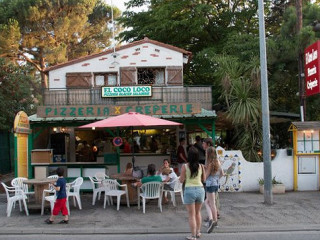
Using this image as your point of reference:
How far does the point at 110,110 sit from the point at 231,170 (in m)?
4.64

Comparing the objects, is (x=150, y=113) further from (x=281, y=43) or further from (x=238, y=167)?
(x=281, y=43)

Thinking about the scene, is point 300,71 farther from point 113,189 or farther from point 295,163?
point 113,189

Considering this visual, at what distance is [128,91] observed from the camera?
554 inches

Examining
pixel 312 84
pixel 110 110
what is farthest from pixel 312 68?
pixel 110 110

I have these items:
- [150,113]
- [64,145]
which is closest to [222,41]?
[150,113]

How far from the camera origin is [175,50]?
16.0m

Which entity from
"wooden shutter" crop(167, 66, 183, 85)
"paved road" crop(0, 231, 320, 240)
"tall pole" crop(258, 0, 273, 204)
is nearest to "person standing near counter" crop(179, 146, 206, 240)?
"paved road" crop(0, 231, 320, 240)

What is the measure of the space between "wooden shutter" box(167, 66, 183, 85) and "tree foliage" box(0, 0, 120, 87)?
12022 mm

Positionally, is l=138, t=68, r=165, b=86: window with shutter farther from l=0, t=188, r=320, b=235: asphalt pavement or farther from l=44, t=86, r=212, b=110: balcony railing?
A: l=0, t=188, r=320, b=235: asphalt pavement

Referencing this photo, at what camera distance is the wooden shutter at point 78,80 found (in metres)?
15.8

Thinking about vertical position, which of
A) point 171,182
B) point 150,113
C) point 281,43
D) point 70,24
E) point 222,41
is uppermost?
point 70,24

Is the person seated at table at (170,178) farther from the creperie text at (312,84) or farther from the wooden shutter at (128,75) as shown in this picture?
the wooden shutter at (128,75)

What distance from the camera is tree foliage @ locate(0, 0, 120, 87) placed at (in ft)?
80.0

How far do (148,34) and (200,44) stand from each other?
10.1 feet
